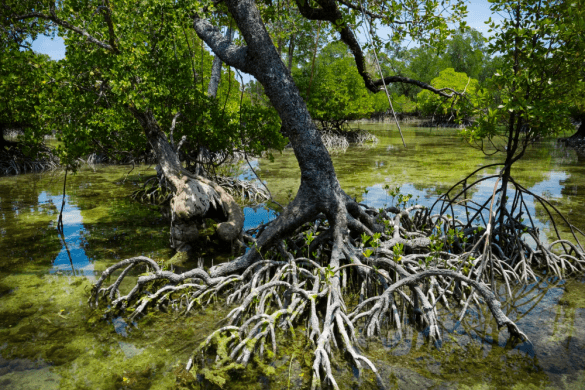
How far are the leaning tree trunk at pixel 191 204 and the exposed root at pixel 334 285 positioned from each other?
1.04 metres

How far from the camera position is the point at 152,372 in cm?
363

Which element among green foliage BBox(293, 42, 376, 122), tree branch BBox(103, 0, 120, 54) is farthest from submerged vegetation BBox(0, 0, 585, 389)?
green foliage BBox(293, 42, 376, 122)

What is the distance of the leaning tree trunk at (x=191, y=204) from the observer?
6.43 meters

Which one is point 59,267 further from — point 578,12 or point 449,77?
point 449,77

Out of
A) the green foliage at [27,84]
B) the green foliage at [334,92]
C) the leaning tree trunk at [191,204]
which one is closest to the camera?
the green foliage at [27,84]

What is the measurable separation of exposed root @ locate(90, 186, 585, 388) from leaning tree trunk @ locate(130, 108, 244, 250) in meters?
1.04

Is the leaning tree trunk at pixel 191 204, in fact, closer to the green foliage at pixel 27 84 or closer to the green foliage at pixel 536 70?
the green foliage at pixel 27 84

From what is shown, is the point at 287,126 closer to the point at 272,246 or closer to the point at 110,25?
the point at 272,246

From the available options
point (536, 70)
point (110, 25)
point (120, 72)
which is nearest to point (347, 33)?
point (536, 70)

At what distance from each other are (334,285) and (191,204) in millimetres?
3190

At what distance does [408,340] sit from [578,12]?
396 centimetres

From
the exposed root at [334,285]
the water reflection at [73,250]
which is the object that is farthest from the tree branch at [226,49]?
the water reflection at [73,250]

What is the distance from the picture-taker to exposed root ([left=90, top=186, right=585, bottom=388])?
12.5ft

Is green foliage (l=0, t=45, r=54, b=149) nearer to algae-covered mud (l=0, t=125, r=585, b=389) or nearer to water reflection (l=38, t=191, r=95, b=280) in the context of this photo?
water reflection (l=38, t=191, r=95, b=280)
